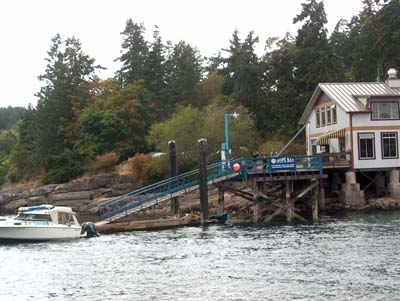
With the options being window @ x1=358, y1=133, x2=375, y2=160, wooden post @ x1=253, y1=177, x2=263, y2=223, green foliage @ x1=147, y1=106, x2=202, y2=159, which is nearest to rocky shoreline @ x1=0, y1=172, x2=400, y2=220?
green foliage @ x1=147, y1=106, x2=202, y2=159

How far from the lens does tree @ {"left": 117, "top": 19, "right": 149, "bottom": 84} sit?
90.8 meters

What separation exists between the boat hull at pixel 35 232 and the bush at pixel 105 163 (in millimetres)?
34827

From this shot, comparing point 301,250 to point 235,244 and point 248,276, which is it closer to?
point 235,244

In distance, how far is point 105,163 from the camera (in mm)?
73438

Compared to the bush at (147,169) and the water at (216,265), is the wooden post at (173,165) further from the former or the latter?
the bush at (147,169)

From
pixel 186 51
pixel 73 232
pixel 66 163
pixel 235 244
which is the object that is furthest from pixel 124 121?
pixel 235 244

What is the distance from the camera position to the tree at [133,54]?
298 ft

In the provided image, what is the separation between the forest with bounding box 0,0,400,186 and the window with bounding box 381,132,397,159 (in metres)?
15.5

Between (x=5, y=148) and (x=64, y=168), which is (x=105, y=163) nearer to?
(x=64, y=168)

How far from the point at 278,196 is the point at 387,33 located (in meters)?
26.6

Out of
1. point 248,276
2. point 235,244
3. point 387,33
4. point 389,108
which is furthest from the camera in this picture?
point 387,33

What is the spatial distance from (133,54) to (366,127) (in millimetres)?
49369

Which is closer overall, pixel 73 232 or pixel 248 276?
pixel 248 276

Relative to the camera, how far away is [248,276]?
25312mm
